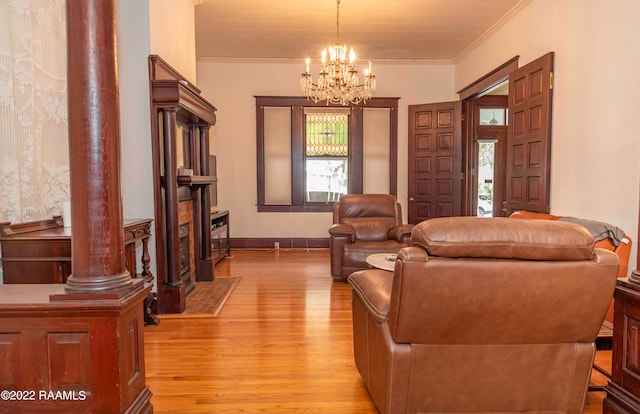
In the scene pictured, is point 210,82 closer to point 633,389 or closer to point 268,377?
point 268,377

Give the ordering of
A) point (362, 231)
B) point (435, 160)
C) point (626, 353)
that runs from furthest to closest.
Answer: point (435, 160) → point (362, 231) → point (626, 353)

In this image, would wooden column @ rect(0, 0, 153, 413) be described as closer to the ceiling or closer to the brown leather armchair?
the brown leather armchair

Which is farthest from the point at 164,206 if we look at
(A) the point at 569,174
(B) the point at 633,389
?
(A) the point at 569,174

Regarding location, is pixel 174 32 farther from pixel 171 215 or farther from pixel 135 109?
pixel 171 215

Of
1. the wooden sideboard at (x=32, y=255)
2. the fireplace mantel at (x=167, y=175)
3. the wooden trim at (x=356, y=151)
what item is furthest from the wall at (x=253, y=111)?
the wooden sideboard at (x=32, y=255)

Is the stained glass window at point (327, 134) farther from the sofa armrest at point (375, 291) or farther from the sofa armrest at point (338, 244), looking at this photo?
the sofa armrest at point (375, 291)

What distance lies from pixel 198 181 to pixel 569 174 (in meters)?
3.59

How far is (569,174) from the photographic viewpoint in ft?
12.5

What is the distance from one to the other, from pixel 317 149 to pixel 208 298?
369 cm

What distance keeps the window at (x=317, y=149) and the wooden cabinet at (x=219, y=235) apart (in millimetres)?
899

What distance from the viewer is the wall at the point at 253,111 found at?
702cm

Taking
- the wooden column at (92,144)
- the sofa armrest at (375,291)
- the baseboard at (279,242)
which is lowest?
the baseboard at (279,242)

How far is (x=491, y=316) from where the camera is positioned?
5.49 feet

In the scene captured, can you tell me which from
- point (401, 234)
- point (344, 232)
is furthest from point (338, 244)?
point (401, 234)
